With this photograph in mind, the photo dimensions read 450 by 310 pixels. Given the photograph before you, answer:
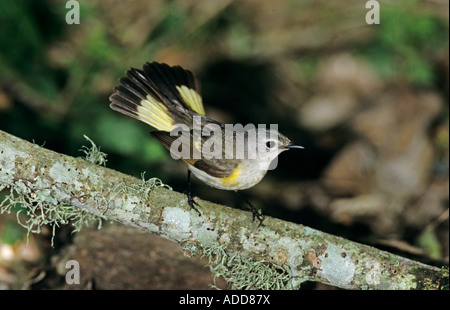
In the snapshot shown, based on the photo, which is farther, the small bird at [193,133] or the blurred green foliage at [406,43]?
the blurred green foliage at [406,43]

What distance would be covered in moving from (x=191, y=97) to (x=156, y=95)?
36cm

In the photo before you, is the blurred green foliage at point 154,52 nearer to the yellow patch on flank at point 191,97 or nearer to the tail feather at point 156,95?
the yellow patch on flank at point 191,97

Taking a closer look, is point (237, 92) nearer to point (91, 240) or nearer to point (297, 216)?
point (297, 216)

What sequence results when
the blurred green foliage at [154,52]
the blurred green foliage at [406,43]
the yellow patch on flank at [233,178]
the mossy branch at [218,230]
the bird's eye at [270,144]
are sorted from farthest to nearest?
the blurred green foliage at [406,43] < the blurred green foliage at [154,52] < the bird's eye at [270,144] < the yellow patch on flank at [233,178] < the mossy branch at [218,230]

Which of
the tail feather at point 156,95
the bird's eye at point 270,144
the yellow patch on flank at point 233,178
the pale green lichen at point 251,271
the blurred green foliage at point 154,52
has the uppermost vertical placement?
the blurred green foliage at point 154,52

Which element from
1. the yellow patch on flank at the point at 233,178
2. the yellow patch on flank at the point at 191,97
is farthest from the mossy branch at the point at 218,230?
the yellow patch on flank at the point at 191,97

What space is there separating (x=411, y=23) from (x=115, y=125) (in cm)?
439

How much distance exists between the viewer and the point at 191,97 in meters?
4.20

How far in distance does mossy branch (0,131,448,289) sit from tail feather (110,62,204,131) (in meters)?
0.87

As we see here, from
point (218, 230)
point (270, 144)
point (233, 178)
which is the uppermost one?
point (270, 144)

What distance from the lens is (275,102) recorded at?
7.54m

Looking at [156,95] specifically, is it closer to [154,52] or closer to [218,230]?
[218,230]

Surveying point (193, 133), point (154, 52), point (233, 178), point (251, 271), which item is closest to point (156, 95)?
point (193, 133)

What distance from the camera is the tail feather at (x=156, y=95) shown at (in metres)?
3.82
